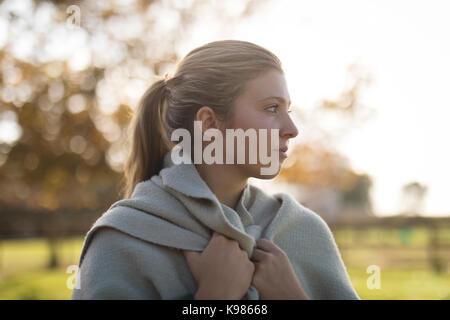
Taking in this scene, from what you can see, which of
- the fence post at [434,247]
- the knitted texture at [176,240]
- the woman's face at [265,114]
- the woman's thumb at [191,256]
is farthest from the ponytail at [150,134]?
the fence post at [434,247]

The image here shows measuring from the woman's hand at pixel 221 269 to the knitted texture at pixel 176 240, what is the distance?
0.03 m

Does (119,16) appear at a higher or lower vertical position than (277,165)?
A: higher

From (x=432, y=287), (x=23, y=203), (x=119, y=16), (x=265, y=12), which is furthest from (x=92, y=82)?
(x=23, y=203)

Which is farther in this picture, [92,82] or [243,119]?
[92,82]

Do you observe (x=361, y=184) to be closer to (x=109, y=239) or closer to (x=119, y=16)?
(x=119, y=16)

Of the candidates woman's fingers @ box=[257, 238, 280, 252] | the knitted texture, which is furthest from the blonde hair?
woman's fingers @ box=[257, 238, 280, 252]

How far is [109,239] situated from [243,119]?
2.17 ft

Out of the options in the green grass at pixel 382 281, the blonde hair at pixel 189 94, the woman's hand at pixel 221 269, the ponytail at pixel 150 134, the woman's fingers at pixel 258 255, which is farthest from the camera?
the green grass at pixel 382 281

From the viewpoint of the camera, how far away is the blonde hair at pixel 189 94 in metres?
1.82

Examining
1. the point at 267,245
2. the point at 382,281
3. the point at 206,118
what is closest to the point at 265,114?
the point at 206,118

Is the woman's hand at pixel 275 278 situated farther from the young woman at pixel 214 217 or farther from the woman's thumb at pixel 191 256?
the woman's thumb at pixel 191 256

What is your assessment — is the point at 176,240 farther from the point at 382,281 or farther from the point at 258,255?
the point at 382,281

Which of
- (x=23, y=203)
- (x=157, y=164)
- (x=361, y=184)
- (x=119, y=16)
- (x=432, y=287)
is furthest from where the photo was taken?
(x=361, y=184)

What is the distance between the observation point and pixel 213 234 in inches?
68.6
